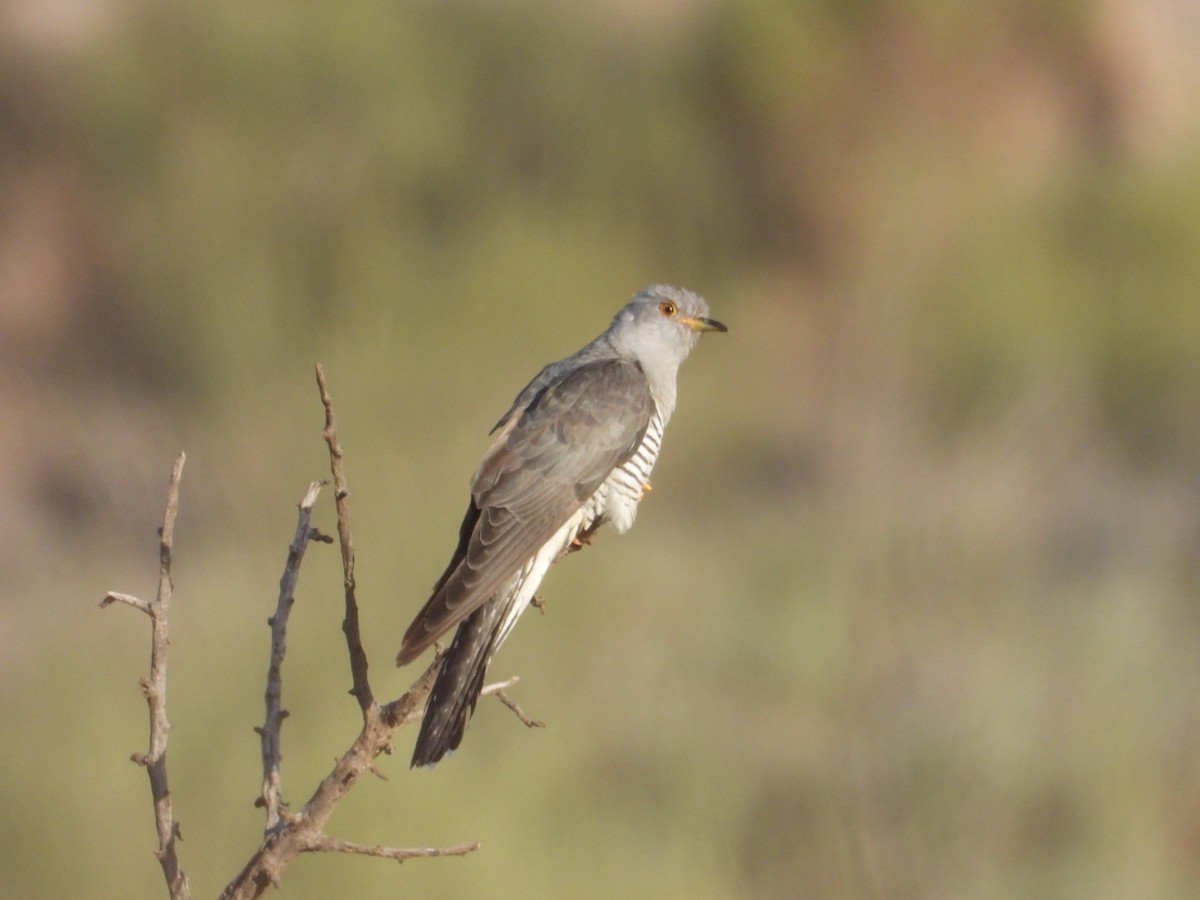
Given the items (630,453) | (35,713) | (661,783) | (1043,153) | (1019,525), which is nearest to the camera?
(630,453)

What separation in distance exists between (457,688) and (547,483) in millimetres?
511

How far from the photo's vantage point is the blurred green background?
549 centimetres

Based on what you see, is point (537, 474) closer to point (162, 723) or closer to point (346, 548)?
point (346, 548)

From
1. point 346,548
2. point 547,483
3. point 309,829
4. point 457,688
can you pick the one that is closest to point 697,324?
point 547,483

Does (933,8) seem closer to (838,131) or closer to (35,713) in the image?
(838,131)

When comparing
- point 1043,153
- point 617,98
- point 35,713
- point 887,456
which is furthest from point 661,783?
point 1043,153

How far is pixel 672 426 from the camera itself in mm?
9570

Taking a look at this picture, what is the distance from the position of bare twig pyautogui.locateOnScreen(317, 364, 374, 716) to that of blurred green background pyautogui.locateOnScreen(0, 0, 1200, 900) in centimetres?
339

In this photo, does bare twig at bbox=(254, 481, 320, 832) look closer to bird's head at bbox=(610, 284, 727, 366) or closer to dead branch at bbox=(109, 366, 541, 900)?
dead branch at bbox=(109, 366, 541, 900)

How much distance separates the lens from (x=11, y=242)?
1283 cm

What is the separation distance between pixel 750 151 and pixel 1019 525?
7.61m

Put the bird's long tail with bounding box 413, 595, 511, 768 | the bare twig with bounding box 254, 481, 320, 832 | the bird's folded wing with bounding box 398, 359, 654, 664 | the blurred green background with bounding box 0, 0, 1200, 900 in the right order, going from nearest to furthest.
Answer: the bare twig with bounding box 254, 481, 320, 832, the bird's long tail with bounding box 413, 595, 511, 768, the bird's folded wing with bounding box 398, 359, 654, 664, the blurred green background with bounding box 0, 0, 1200, 900

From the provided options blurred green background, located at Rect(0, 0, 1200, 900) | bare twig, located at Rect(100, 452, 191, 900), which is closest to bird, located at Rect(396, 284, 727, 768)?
bare twig, located at Rect(100, 452, 191, 900)

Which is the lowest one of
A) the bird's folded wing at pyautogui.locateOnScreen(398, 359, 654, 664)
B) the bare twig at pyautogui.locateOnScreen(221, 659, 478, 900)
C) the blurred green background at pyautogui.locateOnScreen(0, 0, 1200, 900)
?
the bare twig at pyautogui.locateOnScreen(221, 659, 478, 900)
